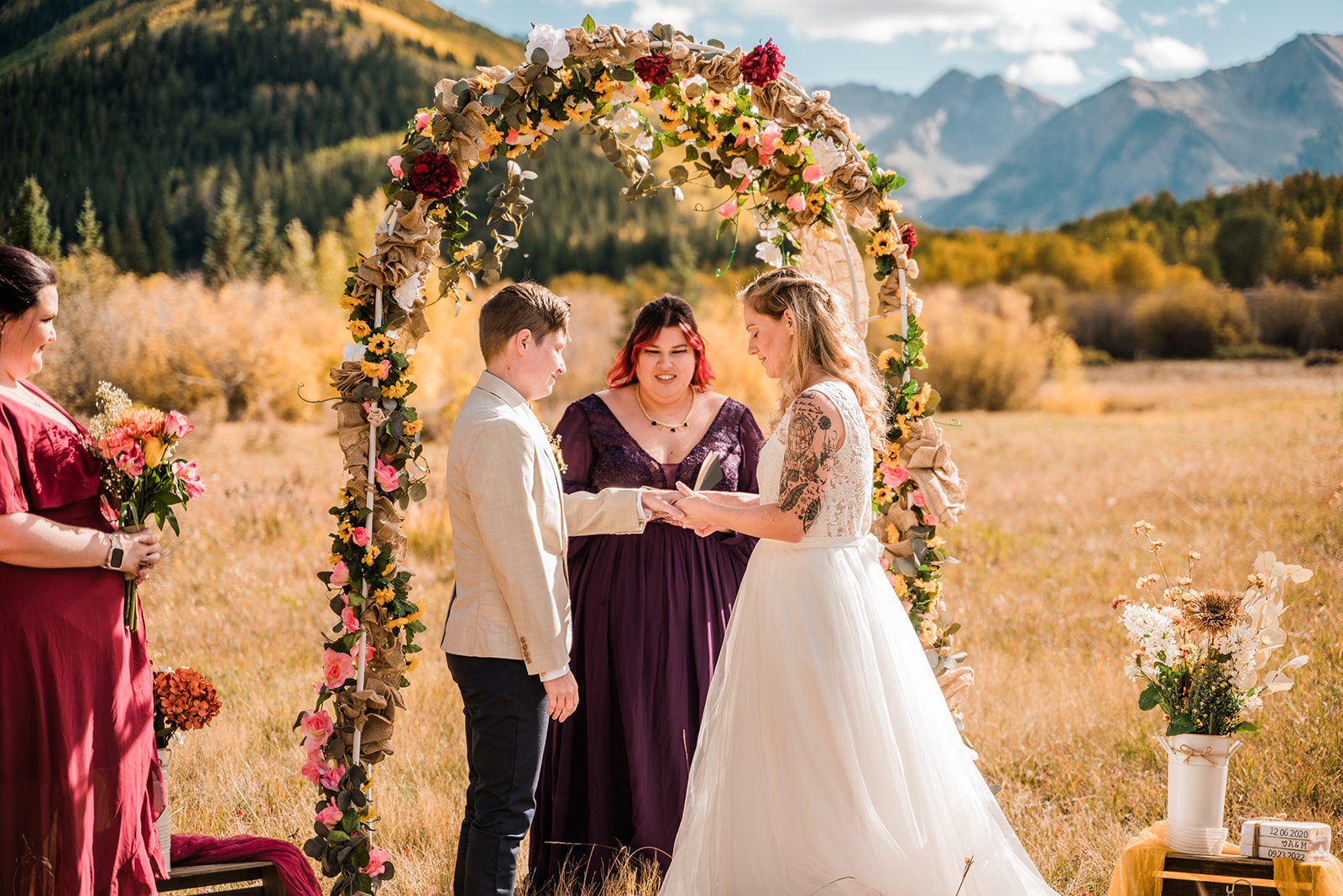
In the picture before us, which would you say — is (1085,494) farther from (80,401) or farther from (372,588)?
(80,401)

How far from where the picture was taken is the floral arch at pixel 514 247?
3.81 metres

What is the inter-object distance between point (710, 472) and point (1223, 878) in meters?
2.31

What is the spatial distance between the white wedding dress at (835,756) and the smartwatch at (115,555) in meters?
1.95

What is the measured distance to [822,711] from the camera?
3.57m

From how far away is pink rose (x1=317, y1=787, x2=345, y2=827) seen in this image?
3.80 m

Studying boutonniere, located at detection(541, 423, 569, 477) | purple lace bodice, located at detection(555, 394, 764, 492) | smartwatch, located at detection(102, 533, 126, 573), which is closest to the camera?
smartwatch, located at detection(102, 533, 126, 573)

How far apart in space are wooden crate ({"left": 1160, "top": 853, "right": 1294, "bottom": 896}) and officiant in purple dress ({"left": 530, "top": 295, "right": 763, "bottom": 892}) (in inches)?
68.8

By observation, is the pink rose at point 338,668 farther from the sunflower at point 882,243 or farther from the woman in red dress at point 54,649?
the sunflower at point 882,243

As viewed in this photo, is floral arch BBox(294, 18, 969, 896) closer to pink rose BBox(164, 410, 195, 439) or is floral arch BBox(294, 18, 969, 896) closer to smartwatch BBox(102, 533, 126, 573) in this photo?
pink rose BBox(164, 410, 195, 439)

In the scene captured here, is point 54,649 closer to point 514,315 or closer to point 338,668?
point 338,668

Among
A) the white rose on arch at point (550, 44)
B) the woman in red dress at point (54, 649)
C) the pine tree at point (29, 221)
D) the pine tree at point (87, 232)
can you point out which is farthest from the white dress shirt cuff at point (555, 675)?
the pine tree at point (87, 232)

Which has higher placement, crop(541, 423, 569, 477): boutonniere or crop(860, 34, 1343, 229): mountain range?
crop(860, 34, 1343, 229): mountain range

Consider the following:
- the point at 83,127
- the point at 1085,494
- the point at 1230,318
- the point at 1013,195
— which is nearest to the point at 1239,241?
the point at 1230,318

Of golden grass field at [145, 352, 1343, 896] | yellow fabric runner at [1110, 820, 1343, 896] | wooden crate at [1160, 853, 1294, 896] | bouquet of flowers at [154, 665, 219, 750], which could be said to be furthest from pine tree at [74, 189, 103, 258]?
wooden crate at [1160, 853, 1294, 896]
